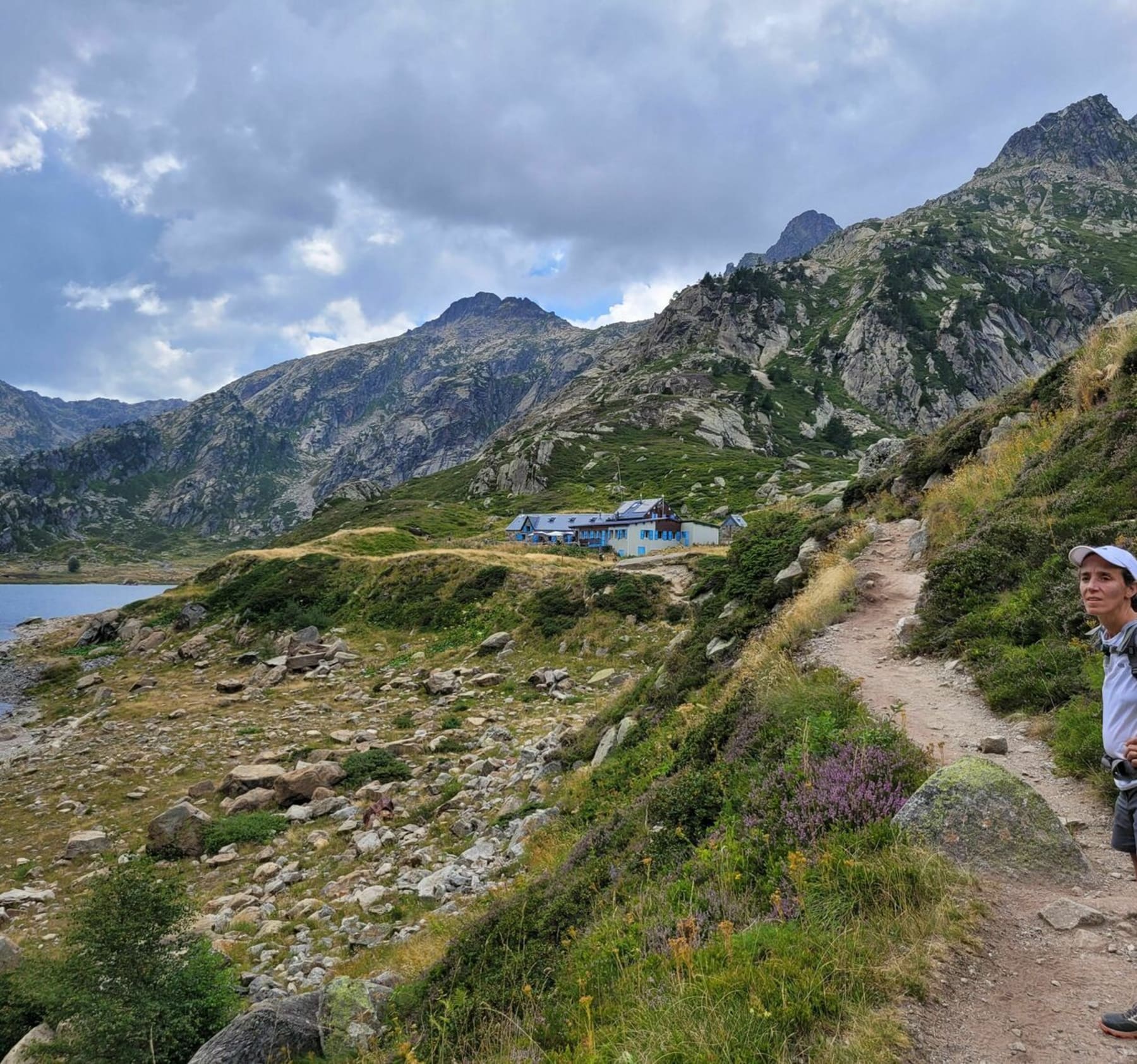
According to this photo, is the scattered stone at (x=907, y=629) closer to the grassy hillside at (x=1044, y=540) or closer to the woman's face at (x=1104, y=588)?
the grassy hillside at (x=1044, y=540)

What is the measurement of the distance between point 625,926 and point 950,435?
22513 millimetres

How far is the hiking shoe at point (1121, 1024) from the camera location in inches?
141

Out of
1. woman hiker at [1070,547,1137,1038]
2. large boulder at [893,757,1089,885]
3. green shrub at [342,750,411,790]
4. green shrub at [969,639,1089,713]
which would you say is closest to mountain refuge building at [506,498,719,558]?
green shrub at [342,750,411,790]

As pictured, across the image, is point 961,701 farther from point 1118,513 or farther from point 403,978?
point 403,978

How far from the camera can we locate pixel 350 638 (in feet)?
128

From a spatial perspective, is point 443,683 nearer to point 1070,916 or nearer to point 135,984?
point 135,984

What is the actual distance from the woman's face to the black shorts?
3.64 feet

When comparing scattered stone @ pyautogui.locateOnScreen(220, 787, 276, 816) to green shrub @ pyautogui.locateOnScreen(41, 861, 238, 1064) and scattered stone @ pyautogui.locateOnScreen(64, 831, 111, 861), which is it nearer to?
scattered stone @ pyautogui.locateOnScreen(64, 831, 111, 861)

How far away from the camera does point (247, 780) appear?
19250 millimetres

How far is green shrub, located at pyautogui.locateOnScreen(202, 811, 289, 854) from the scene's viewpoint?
51.9ft

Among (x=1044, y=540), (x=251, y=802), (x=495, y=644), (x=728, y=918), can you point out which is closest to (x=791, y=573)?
(x=1044, y=540)

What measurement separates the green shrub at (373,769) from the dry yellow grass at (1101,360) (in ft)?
68.4

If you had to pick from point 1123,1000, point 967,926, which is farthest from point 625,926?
point 1123,1000

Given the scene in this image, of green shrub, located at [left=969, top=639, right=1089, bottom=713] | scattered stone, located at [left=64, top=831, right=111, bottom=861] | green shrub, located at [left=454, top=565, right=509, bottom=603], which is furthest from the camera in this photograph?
green shrub, located at [left=454, top=565, right=509, bottom=603]
